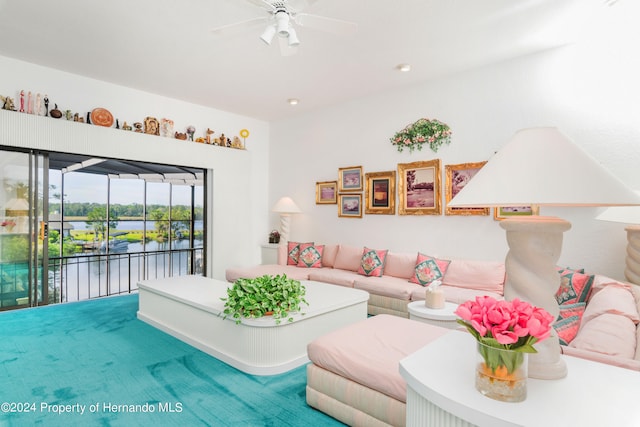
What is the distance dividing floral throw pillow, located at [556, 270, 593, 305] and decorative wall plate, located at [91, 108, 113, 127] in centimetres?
555

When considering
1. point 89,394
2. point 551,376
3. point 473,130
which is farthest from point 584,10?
point 89,394

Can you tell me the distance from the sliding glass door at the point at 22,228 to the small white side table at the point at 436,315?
14.9ft

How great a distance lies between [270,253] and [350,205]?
1.76 m

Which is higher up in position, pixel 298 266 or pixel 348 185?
pixel 348 185

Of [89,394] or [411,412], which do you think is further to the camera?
[89,394]

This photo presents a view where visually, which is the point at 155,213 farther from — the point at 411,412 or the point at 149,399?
the point at 411,412

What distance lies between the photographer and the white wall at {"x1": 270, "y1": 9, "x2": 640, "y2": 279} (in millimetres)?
3264

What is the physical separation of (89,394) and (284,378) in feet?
4.27

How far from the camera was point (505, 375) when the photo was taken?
3.32 ft

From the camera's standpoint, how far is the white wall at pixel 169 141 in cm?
404

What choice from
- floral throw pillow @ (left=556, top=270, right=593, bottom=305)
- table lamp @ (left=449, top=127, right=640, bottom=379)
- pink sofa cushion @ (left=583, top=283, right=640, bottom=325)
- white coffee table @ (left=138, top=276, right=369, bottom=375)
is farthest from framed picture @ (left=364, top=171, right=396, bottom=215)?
table lamp @ (left=449, top=127, right=640, bottom=379)

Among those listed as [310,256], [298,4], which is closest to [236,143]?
[310,256]

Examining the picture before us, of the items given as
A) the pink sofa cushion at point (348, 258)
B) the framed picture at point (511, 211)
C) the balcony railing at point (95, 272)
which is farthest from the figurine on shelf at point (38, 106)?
the framed picture at point (511, 211)

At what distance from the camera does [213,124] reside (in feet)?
19.3
